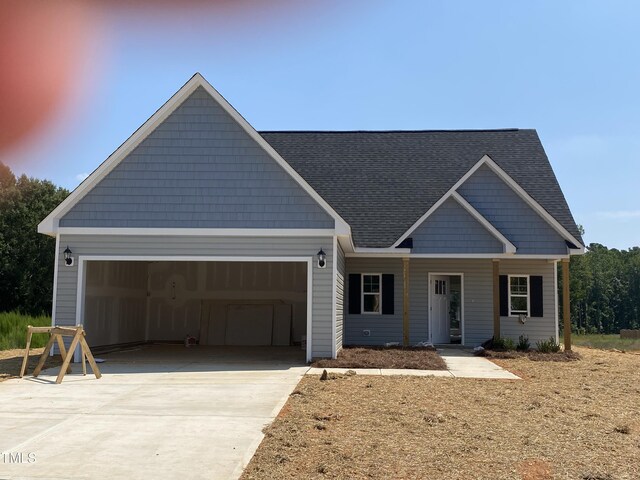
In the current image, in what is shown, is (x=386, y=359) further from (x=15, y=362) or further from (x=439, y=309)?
(x=15, y=362)

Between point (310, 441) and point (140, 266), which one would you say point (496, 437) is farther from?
point (140, 266)

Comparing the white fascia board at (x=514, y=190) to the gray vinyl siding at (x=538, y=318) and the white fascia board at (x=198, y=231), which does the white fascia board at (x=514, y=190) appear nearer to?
the gray vinyl siding at (x=538, y=318)

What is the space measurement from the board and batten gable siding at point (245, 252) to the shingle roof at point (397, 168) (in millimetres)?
3885

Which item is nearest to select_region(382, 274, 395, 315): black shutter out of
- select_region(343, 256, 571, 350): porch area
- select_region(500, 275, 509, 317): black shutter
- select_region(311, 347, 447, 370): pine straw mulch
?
select_region(343, 256, 571, 350): porch area

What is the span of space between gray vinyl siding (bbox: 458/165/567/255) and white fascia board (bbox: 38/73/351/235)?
20.4 ft

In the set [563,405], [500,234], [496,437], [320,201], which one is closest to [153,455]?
[496,437]

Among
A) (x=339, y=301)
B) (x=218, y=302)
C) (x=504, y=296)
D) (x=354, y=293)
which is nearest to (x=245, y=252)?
(x=339, y=301)

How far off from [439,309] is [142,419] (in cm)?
1269

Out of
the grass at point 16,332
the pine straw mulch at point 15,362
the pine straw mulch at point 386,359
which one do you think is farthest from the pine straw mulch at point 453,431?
the grass at point 16,332

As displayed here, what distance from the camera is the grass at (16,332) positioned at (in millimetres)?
17717

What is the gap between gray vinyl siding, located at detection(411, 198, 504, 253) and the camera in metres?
16.9

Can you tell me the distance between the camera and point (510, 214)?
700 inches

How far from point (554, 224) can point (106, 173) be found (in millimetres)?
11820

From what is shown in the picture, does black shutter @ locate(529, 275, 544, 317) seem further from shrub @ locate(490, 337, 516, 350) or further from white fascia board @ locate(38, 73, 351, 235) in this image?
white fascia board @ locate(38, 73, 351, 235)
